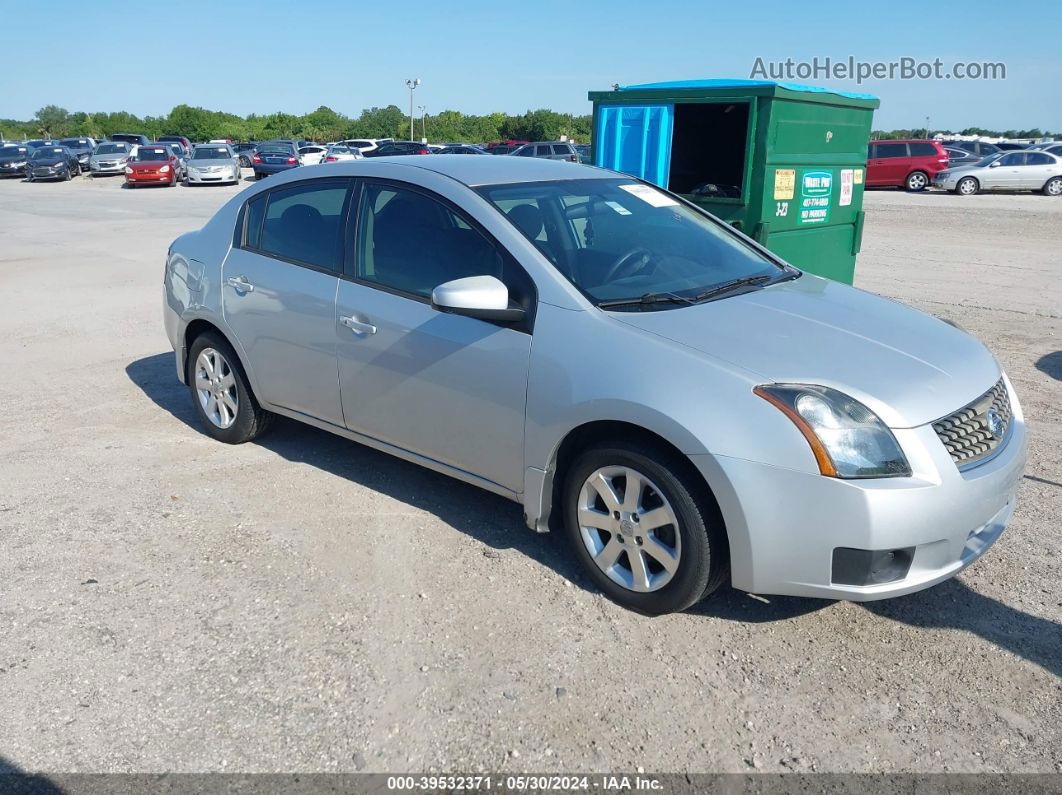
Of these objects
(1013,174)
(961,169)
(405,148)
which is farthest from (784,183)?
(405,148)

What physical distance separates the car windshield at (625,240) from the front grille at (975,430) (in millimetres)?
1148

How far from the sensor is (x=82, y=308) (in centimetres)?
1002

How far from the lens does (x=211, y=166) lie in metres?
33.1

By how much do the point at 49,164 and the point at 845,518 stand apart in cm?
4069

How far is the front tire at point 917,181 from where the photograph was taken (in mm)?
29156

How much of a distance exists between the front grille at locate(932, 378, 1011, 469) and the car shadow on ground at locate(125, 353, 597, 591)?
1495 mm

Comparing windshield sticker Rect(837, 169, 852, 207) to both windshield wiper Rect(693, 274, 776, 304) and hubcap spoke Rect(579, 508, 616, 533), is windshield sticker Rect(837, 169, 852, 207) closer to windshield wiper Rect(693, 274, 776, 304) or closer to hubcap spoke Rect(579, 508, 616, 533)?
windshield wiper Rect(693, 274, 776, 304)

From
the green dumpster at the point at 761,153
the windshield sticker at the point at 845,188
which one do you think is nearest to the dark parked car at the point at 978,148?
the green dumpster at the point at 761,153

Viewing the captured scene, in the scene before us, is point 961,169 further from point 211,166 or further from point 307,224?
point 307,224

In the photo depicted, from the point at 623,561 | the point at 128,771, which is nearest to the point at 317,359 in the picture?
→ the point at 623,561

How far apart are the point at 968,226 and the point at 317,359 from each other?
1705cm

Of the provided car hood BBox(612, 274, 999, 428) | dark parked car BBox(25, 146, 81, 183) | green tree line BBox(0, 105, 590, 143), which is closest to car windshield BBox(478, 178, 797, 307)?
car hood BBox(612, 274, 999, 428)

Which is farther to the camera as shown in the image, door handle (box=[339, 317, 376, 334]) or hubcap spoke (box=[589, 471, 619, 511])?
door handle (box=[339, 317, 376, 334])

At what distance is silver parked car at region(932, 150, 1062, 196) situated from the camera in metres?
27.5
